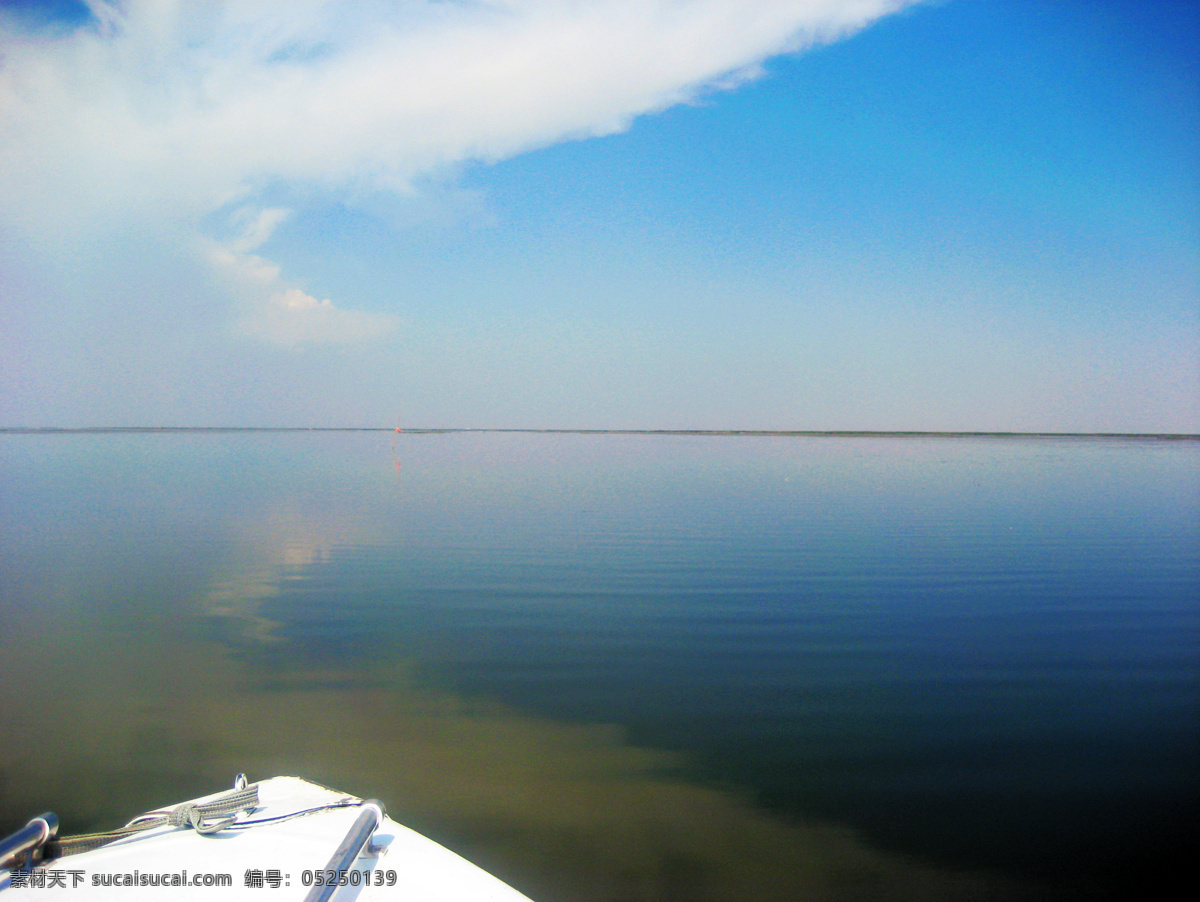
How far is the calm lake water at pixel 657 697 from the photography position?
5164 millimetres

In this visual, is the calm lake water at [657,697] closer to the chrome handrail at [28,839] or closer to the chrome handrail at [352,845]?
the chrome handrail at [352,845]

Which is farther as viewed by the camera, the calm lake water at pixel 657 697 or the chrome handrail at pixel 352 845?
the calm lake water at pixel 657 697

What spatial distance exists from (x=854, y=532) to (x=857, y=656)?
33.0 feet

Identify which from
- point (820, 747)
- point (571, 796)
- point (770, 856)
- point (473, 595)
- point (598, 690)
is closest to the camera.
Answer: point (770, 856)

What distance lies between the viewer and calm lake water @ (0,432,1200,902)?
516cm

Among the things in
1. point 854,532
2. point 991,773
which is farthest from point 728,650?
point 854,532

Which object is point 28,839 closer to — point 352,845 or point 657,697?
point 352,845

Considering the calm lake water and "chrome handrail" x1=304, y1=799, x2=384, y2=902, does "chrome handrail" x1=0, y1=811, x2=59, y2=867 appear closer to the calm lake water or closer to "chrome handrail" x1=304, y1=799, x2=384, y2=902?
"chrome handrail" x1=304, y1=799, x2=384, y2=902

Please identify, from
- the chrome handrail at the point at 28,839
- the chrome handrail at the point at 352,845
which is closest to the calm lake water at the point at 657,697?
the chrome handrail at the point at 352,845

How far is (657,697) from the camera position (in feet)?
25.4

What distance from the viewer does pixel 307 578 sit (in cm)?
1345

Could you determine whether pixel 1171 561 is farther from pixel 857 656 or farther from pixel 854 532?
pixel 857 656

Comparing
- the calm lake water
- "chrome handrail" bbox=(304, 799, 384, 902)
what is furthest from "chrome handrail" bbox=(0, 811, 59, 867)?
the calm lake water

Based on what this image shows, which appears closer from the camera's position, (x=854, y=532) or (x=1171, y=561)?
(x=1171, y=561)
